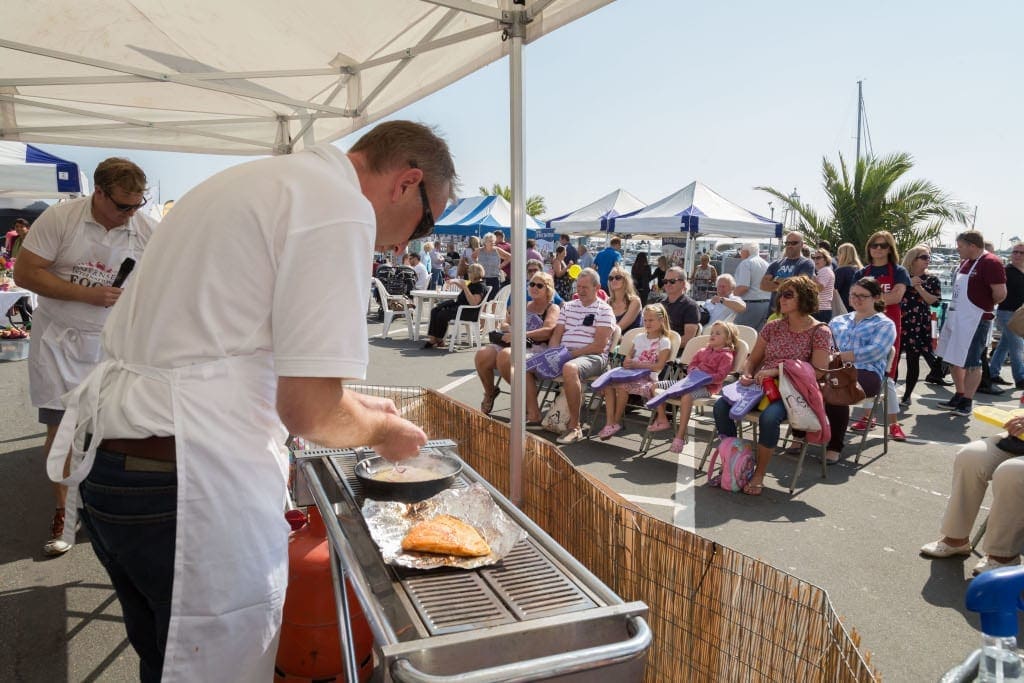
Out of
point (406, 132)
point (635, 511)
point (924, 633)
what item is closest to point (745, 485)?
point (924, 633)

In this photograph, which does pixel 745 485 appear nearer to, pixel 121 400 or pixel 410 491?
pixel 410 491

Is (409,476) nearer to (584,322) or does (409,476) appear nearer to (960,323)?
(584,322)

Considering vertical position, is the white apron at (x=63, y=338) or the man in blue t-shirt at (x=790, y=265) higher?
the man in blue t-shirt at (x=790, y=265)

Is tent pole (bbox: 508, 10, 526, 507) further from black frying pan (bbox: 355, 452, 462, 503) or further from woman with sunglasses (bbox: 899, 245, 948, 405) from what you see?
woman with sunglasses (bbox: 899, 245, 948, 405)

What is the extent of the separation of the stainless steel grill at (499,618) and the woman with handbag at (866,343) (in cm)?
436

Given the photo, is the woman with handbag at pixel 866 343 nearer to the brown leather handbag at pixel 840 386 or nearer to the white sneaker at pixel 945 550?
the brown leather handbag at pixel 840 386

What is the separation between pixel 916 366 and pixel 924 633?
228 inches

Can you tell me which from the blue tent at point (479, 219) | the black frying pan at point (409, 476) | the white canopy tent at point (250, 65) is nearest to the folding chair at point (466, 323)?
the white canopy tent at point (250, 65)

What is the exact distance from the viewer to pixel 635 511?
217cm

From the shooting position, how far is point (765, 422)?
455 cm

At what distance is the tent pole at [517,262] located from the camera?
277 centimetres

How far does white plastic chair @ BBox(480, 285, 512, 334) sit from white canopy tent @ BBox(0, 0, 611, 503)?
499 centimetres

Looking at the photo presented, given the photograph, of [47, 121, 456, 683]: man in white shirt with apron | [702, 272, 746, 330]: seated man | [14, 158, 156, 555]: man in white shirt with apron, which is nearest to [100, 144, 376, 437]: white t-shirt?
[47, 121, 456, 683]: man in white shirt with apron

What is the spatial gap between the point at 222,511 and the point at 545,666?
716mm
